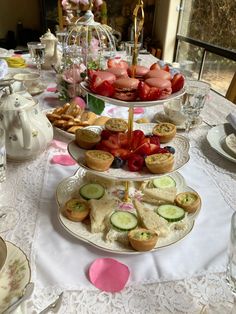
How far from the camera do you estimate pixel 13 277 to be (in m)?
0.40

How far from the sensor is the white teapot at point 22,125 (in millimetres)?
757

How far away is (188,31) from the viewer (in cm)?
326

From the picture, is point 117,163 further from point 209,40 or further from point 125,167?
point 209,40

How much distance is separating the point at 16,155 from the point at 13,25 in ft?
13.5

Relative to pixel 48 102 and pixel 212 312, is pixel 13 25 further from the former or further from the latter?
pixel 212 312

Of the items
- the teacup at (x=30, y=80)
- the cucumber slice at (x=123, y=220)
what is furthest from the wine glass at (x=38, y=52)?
the cucumber slice at (x=123, y=220)

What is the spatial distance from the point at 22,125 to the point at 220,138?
1.97 ft

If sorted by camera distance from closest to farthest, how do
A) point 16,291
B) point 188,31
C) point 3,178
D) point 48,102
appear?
1. point 16,291
2. point 3,178
3. point 48,102
4. point 188,31

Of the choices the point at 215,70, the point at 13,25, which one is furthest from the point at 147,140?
the point at 13,25

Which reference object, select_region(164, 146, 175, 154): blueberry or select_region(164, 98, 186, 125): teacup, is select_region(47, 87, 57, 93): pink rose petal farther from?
select_region(164, 146, 175, 154): blueberry

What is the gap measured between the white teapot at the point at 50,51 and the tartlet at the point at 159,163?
1.19 meters

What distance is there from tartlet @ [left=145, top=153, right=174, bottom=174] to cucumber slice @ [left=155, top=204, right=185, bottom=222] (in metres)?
0.09

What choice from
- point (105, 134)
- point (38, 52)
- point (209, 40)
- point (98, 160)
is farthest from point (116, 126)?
point (209, 40)

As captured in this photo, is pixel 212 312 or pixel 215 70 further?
pixel 215 70
